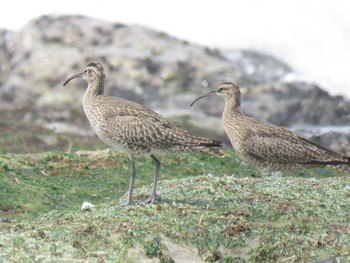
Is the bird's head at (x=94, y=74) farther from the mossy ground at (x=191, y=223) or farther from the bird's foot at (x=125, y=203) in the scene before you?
the bird's foot at (x=125, y=203)

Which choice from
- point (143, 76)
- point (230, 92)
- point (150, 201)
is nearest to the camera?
point (150, 201)

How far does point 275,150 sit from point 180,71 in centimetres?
1734

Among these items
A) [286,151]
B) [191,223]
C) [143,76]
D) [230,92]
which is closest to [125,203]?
[191,223]

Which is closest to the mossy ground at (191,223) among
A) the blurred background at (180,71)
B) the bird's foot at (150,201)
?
the bird's foot at (150,201)

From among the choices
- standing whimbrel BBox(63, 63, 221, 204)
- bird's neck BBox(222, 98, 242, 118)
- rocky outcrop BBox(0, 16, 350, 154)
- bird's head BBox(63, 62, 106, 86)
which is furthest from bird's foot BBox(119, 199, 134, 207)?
rocky outcrop BBox(0, 16, 350, 154)

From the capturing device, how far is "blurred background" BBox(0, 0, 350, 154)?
3262 centimetres

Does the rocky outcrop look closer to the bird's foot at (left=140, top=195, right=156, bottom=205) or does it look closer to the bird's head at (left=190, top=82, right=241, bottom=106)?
the bird's head at (left=190, top=82, right=241, bottom=106)

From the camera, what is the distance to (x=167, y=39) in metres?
38.5

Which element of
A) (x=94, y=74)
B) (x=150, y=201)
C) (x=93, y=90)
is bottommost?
(x=150, y=201)

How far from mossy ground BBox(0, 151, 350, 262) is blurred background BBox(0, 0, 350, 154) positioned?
10709 mm

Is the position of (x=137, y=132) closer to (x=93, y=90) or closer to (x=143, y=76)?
(x=93, y=90)

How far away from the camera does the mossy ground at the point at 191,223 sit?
13562 millimetres

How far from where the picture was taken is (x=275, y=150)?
19438 mm

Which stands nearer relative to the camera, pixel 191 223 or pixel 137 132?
pixel 191 223
